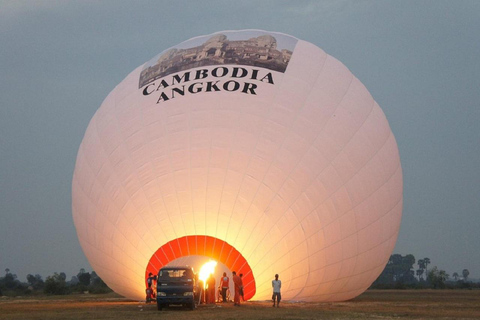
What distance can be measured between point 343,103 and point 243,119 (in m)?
2.82

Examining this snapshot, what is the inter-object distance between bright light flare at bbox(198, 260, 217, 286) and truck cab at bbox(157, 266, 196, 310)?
45 centimetres

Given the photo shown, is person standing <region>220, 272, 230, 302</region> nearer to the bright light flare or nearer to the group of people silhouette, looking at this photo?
the group of people silhouette

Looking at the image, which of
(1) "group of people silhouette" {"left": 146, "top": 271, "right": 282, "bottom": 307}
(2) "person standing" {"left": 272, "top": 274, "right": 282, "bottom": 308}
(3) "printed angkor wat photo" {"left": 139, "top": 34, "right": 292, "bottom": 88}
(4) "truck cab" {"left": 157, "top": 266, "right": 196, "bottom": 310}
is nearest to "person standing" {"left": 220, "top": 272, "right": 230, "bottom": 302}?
(1) "group of people silhouette" {"left": 146, "top": 271, "right": 282, "bottom": 307}

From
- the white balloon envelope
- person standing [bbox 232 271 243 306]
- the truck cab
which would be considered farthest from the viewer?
the white balloon envelope

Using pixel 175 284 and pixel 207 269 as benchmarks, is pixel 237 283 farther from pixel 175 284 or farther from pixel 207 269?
pixel 175 284

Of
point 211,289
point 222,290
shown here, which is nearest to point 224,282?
point 222,290

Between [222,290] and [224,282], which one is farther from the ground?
[224,282]

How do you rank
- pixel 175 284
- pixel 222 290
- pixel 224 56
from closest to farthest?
1. pixel 175 284
2. pixel 222 290
3. pixel 224 56

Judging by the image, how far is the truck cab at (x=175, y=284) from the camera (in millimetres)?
15281

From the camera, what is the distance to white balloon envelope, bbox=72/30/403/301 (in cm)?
1566

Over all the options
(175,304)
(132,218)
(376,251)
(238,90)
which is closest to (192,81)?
(238,90)

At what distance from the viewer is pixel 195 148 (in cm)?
1595

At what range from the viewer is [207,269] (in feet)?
52.2

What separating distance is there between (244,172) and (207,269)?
229 cm
